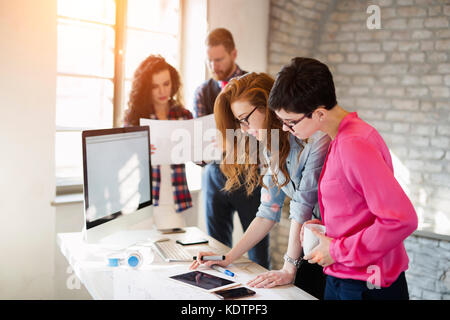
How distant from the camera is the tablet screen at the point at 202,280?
131 centimetres

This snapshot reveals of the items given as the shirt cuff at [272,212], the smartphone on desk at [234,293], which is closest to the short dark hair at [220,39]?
the shirt cuff at [272,212]

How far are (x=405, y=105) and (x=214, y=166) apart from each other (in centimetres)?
163

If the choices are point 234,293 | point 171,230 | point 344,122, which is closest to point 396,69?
point 171,230

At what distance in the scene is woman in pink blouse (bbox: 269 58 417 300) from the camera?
1.02m

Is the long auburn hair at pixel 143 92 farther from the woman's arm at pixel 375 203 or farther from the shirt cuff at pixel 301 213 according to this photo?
the woman's arm at pixel 375 203

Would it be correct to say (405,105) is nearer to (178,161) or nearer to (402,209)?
(178,161)

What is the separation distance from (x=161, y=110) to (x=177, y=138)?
1.01ft

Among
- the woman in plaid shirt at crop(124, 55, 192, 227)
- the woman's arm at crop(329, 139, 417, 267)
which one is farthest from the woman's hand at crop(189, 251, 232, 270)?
the woman in plaid shirt at crop(124, 55, 192, 227)

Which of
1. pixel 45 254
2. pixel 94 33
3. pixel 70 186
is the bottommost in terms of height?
pixel 45 254

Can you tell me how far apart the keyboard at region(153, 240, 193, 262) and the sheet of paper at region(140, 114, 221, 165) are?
0.52 meters

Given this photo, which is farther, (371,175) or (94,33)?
(94,33)

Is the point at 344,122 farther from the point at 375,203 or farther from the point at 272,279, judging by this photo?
the point at 272,279
